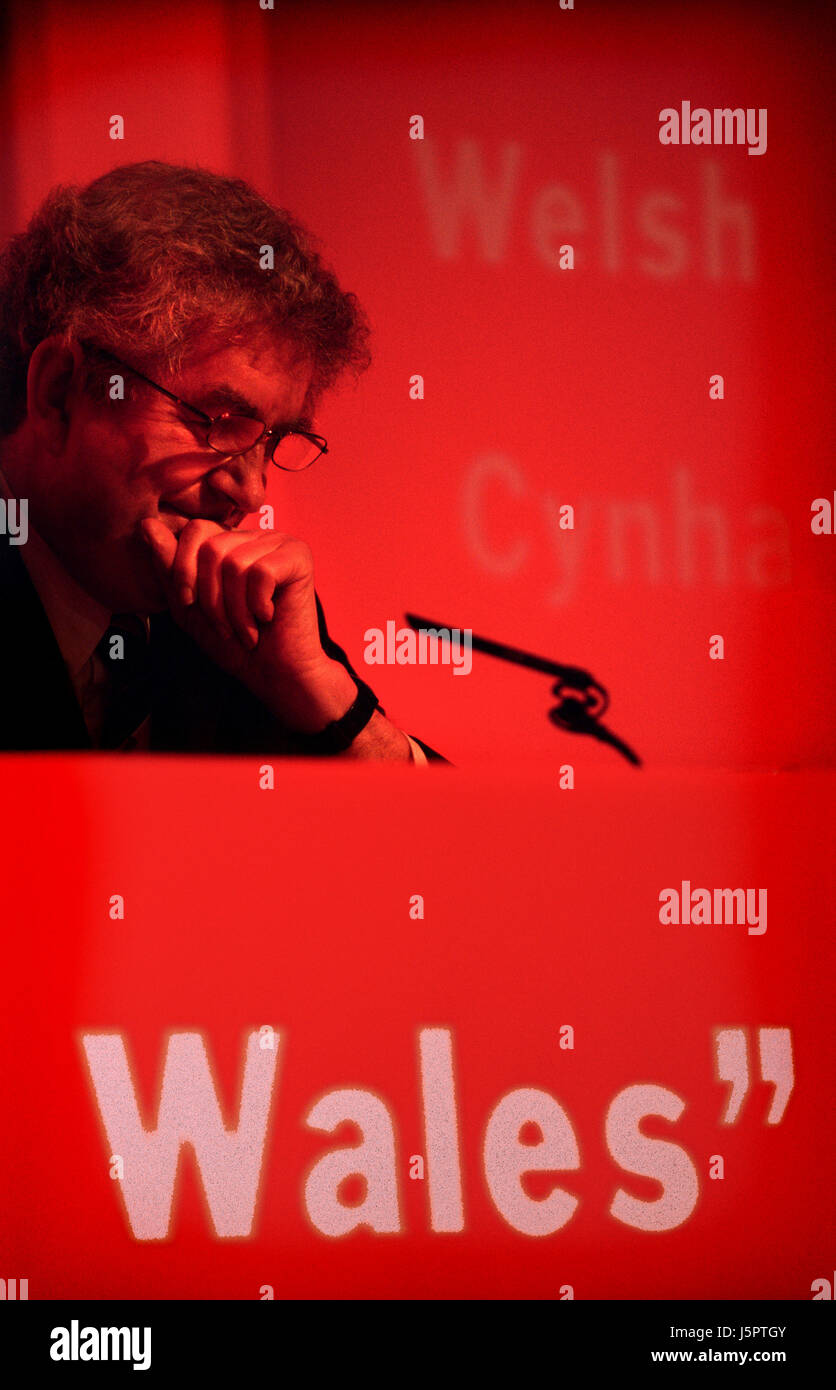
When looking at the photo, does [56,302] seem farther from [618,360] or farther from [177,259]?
[618,360]

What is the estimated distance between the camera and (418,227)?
1.92 m

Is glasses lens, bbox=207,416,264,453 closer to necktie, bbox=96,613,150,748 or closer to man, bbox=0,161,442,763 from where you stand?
man, bbox=0,161,442,763

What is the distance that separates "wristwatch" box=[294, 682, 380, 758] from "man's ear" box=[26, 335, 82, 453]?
0.60 metres

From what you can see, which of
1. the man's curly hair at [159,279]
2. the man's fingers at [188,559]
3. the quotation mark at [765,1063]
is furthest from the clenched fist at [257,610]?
the quotation mark at [765,1063]

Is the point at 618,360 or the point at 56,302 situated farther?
the point at 618,360

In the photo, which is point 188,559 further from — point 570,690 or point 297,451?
point 570,690

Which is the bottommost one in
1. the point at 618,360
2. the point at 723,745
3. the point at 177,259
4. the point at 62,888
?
the point at 62,888

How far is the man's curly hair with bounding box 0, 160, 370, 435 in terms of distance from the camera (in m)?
1.81

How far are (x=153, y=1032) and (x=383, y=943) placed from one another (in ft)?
1.29

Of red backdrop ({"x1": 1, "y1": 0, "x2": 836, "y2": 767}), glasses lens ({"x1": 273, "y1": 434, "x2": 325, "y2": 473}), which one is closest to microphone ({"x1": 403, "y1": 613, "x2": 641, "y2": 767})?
red backdrop ({"x1": 1, "y1": 0, "x2": 836, "y2": 767})

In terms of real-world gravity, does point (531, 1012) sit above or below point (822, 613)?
below

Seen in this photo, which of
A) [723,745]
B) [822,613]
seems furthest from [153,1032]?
[822,613]

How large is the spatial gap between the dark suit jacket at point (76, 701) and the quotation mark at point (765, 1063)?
0.84m

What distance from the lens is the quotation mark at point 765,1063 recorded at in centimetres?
190
